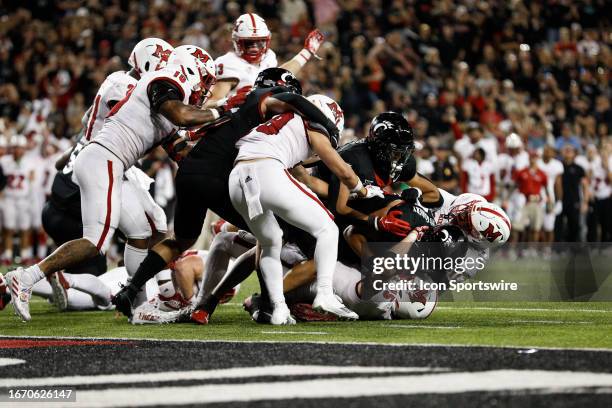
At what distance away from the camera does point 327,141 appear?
6156 millimetres

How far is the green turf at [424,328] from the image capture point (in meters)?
5.18

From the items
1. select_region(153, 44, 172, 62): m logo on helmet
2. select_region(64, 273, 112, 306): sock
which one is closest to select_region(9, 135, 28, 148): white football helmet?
select_region(64, 273, 112, 306): sock

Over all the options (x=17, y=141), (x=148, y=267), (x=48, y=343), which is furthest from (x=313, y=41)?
(x=17, y=141)

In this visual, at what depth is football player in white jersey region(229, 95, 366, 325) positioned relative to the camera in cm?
596

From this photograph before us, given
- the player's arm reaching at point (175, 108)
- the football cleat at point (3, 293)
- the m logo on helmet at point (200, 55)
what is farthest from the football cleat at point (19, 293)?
the m logo on helmet at point (200, 55)

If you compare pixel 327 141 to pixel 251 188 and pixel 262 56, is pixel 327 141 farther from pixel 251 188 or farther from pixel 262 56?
pixel 262 56

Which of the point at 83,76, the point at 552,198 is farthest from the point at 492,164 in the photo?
the point at 83,76

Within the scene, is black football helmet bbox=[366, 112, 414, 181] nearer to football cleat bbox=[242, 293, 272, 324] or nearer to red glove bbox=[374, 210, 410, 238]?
red glove bbox=[374, 210, 410, 238]

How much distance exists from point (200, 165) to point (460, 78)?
1240 cm

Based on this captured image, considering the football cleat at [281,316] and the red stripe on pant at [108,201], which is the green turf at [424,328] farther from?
the red stripe on pant at [108,201]

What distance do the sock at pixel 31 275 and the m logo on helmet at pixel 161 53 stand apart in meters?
1.62

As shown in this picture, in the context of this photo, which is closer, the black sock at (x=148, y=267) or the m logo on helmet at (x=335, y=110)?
the black sock at (x=148, y=267)

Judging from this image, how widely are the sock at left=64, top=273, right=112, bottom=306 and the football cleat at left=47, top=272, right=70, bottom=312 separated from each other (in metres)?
0.04

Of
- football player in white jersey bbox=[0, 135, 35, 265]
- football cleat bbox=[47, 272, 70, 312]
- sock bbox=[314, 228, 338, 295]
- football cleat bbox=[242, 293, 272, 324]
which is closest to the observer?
sock bbox=[314, 228, 338, 295]
